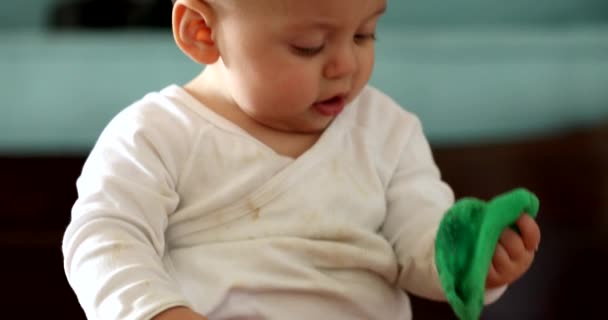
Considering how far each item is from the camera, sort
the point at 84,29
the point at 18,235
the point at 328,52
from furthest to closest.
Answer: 1. the point at 84,29
2. the point at 18,235
3. the point at 328,52

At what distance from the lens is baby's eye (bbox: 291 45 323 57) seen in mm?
631

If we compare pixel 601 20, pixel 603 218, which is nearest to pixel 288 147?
pixel 603 218

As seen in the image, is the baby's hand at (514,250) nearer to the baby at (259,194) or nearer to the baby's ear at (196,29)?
the baby at (259,194)

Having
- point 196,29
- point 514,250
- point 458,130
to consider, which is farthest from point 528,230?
point 458,130

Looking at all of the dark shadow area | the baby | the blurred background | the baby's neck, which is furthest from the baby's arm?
the dark shadow area

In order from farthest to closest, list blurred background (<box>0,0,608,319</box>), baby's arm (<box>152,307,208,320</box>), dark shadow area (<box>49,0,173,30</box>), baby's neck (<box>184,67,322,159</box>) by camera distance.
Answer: dark shadow area (<box>49,0,173,30</box>) → blurred background (<box>0,0,608,319</box>) → baby's neck (<box>184,67,322,159</box>) → baby's arm (<box>152,307,208,320</box>)

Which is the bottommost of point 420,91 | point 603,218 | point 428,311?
point 428,311

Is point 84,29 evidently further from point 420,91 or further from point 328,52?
point 328,52

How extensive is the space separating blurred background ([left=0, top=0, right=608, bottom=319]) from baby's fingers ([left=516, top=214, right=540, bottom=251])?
58 cm

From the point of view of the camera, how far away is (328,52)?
2.09 feet

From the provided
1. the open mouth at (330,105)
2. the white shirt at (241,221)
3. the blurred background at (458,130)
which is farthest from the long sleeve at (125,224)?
the blurred background at (458,130)

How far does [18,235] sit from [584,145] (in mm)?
767

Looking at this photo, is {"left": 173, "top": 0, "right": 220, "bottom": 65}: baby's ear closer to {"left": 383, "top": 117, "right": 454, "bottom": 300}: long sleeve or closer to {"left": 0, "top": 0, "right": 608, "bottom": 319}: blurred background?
{"left": 383, "top": 117, "right": 454, "bottom": 300}: long sleeve

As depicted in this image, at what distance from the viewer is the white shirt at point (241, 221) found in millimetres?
611
